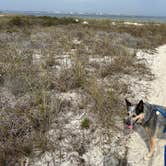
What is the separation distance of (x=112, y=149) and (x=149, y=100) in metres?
2.38

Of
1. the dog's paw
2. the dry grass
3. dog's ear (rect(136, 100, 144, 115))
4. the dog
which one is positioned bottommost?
the dog's paw

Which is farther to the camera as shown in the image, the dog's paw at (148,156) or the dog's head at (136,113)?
the dog's paw at (148,156)

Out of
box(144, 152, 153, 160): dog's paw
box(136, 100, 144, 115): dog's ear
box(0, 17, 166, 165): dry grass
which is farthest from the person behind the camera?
box(0, 17, 166, 165): dry grass

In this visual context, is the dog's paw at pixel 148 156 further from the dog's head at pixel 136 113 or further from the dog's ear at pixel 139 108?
the dog's ear at pixel 139 108

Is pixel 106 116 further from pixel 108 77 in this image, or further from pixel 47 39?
pixel 47 39

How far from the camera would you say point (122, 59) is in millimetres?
9195

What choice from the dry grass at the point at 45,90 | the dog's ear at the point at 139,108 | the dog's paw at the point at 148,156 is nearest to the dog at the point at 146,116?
the dog's ear at the point at 139,108

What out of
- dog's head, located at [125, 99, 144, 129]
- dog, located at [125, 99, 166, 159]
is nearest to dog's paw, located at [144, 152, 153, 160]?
dog, located at [125, 99, 166, 159]

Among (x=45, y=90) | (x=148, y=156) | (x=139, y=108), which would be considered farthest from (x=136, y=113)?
(x=45, y=90)

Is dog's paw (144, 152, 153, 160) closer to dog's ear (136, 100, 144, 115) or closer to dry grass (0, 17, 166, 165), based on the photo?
dog's ear (136, 100, 144, 115)

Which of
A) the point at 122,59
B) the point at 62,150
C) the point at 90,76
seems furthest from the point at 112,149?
the point at 122,59

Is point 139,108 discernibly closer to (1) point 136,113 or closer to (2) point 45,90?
(1) point 136,113

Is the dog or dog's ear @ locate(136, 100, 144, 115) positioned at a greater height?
dog's ear @ locate(136, 100, 144, 115)

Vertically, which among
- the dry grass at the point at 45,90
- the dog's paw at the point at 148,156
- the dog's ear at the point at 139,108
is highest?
the dog's ear at the point at 139,108
